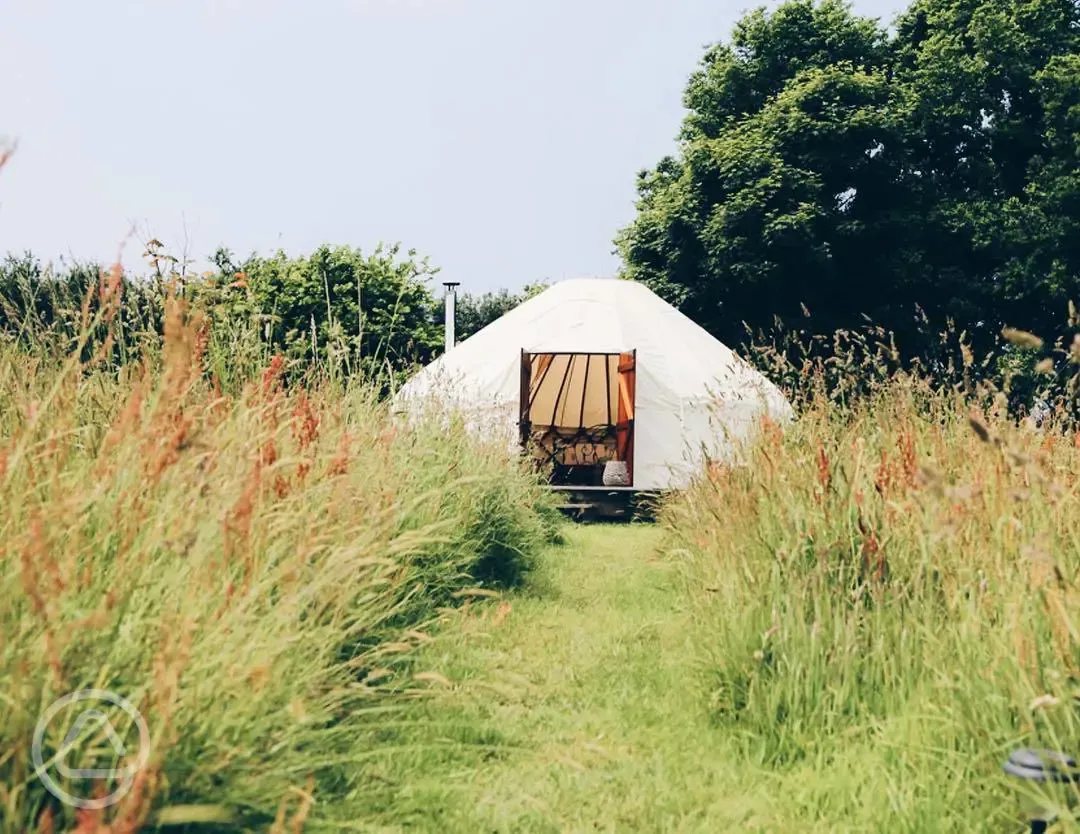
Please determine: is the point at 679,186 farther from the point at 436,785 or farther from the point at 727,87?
the point at 436,785

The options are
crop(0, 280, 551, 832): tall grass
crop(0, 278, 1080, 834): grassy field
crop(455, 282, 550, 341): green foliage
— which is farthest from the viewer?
crop(455, 282, 550, 341): green foliage

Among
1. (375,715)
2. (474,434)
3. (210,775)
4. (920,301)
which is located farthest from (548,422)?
(210,775)

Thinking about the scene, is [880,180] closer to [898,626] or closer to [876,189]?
[876,189]

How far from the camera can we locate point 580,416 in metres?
15.1

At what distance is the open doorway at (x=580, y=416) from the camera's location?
10555 millimetres

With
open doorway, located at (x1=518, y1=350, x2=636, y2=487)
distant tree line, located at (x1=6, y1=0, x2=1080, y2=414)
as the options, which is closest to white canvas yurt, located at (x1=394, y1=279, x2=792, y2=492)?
open doorway, located at (x1=518, y1=350, x2=636, y2=487)

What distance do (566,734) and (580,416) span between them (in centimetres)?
1224

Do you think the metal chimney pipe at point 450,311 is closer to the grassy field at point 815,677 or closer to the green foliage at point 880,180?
the green foliage at point 880,180

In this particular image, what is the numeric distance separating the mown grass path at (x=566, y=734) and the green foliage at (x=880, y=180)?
13.6m

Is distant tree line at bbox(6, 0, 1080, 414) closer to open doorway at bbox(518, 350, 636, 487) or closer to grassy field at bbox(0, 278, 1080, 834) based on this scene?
open doorway at bbox(518, 350, 636, 487)

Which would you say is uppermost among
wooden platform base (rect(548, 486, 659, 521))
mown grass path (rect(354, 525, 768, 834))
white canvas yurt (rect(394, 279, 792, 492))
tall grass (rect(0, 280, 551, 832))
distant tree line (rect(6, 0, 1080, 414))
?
distant tree line (rect(6, 0, 1080, 414))

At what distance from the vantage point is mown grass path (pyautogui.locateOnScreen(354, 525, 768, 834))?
7.72 ft

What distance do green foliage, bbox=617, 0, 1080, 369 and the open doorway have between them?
382 centimetres

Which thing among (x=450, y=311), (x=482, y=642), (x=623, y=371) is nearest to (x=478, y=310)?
(x=450, y=311)
